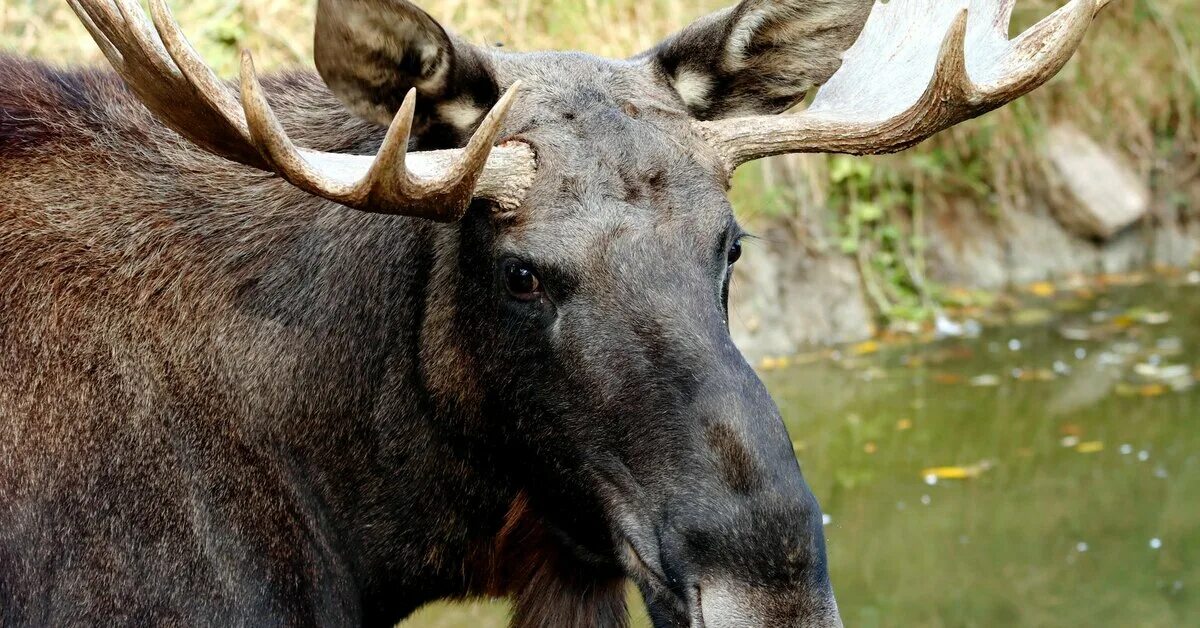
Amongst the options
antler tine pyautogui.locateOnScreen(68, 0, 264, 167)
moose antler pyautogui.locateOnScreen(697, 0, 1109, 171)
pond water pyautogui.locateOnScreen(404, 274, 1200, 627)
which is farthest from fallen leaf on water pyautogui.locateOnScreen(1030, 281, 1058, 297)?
antler tine pyautogui.locateOnScreen(68, 0, 264, 167)

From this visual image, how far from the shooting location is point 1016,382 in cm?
786

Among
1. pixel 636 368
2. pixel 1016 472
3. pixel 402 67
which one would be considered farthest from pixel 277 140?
pixel 1016 472

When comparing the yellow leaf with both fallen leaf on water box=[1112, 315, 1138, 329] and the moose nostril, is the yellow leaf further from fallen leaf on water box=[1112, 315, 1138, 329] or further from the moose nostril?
the moose nostril

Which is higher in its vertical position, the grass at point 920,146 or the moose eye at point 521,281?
the grass at point 920,146

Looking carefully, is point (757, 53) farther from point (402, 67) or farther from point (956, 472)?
point (956, 472)

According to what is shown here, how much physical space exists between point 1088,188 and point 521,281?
8056 mm

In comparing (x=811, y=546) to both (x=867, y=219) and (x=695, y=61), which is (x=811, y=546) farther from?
(x=867, y=219)

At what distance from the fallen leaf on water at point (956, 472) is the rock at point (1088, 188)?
4079 millimetres

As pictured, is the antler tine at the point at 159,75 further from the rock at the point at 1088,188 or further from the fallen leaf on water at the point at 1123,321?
the rock at the point at 1088,188

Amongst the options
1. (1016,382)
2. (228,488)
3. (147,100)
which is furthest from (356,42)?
(1016,382)

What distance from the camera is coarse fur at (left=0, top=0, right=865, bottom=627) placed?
2.91m

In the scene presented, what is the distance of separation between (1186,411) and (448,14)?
439 centimetres

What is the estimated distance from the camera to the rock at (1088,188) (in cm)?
1018

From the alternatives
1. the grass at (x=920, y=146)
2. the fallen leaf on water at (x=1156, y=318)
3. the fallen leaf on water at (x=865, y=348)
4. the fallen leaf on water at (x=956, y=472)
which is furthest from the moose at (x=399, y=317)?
the fallen leaf on water at (x=1156, y=318)
